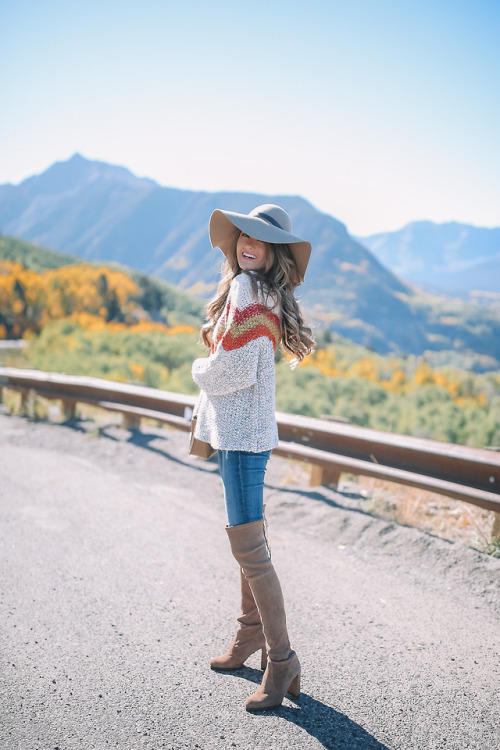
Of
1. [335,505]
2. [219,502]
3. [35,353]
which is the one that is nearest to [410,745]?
[335,505]

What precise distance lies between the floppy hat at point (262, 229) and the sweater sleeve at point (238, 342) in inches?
7.4

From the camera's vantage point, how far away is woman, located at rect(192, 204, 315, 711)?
198 centimetres

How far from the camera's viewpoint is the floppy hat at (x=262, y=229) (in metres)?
2.02

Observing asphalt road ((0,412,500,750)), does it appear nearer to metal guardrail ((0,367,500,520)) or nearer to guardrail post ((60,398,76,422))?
metal guardrail ((0,367,500,520))

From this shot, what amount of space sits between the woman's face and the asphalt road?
167cm

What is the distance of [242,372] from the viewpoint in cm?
198

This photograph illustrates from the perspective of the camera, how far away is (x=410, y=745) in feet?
6.00

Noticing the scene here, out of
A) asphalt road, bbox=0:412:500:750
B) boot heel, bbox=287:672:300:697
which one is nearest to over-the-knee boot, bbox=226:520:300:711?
boot heel, bbox=287:672:300:697

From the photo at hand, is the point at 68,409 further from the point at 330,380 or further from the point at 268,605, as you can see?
the point at 330,380

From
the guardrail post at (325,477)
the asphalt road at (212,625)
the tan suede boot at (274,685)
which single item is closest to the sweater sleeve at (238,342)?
the tan suede boot at (274,685)

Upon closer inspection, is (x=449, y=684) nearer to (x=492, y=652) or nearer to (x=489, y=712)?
(x=489, y=712)

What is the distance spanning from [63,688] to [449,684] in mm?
1532

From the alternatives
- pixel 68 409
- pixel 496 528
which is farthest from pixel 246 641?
pixel 68 409

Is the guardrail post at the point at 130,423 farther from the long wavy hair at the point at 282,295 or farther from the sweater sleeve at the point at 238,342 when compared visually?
the sweater sleeve at the point at 238,342
